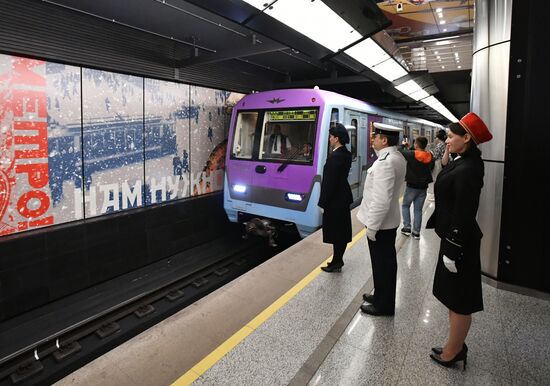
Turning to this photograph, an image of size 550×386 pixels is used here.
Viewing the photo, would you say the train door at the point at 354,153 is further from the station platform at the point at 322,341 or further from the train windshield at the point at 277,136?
the station platform at the point at 322,341

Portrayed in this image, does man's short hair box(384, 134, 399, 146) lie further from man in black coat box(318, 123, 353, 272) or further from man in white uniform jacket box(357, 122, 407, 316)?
man in black coat box(318, 123, 353, 272)

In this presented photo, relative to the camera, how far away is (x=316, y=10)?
295 cm

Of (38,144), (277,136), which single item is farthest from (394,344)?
(38,144)

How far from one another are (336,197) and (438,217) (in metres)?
1.40

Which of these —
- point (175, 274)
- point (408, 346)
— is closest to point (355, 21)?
point (408, 346)

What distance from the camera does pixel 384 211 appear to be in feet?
8.48

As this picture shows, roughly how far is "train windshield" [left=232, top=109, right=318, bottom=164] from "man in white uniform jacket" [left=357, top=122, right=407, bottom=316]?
2556 mm

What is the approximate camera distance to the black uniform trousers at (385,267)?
2734mm

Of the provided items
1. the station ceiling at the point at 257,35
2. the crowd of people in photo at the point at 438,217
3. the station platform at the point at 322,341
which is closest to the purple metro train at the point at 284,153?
the station ceiling at the point at 257,35

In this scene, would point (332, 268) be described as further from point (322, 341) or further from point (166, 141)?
point (166, 141)

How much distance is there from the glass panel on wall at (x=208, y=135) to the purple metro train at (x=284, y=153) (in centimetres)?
106

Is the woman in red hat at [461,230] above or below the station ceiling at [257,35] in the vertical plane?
below

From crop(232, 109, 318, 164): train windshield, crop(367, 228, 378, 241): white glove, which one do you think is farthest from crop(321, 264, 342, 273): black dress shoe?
crop(232, 109, 318, 164): train windshield

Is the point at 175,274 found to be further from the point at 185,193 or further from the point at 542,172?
the point at 542,172
